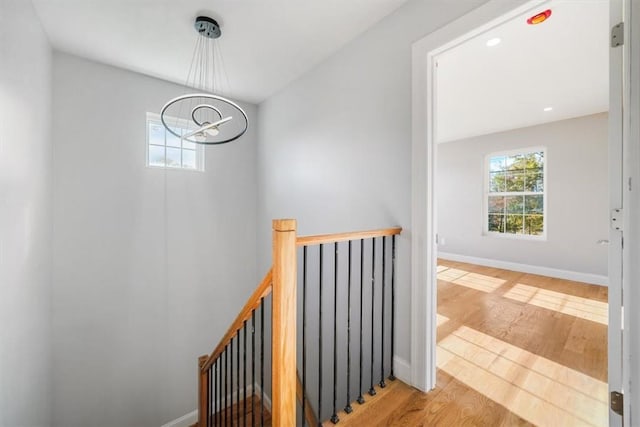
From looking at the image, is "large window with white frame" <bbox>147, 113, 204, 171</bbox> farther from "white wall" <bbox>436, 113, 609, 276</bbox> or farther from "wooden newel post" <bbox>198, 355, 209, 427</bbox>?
"white wall" <bbox>436, 113, 609, 276</bbox>

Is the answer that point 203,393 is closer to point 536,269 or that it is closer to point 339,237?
point 339,237

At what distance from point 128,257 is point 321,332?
2.51m

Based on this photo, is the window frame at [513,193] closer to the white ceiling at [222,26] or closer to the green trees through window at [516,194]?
the green trees through window at [516,194]

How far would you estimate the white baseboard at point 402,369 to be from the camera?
1751mm

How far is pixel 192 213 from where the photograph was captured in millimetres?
3373

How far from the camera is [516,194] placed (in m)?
4.82

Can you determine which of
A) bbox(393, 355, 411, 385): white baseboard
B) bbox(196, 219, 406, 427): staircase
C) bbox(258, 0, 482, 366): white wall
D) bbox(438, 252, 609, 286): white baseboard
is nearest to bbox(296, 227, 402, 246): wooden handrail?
bbox(196, 219, 406, 427): staircase

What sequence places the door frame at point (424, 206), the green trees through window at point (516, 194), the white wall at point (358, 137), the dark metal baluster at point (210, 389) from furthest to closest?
the green trees through window at point (516, 194) < the dark metal baluster at point (210, 389) < the white wall at point (358, 137) < the door frame at point (424, 206)

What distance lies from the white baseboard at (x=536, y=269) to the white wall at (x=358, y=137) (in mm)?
4047

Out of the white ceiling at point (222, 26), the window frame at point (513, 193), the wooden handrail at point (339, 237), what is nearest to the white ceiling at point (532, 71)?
the window frame at point (513, 193)

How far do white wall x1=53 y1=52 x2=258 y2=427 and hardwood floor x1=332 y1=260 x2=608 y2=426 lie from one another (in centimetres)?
265

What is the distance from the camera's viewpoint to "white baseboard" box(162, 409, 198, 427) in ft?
10.6

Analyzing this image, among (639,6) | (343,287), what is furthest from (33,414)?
(639,6)

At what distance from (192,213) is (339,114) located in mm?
2232
